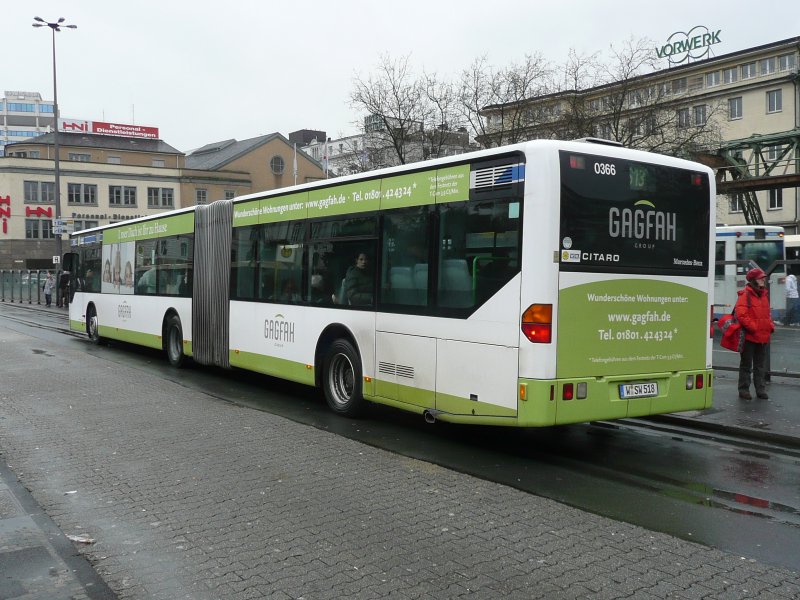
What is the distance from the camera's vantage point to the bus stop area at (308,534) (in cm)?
438

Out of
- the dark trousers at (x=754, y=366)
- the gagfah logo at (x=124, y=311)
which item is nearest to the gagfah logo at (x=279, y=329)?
the dark trousers at (x=754, y=366)

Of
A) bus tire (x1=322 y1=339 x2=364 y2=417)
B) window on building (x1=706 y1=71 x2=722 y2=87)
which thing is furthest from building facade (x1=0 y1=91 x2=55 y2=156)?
bus tire (x1=322 y1=339 x2=364 y2=417)

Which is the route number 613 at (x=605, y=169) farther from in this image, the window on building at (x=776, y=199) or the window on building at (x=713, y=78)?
the window on building at (x=713, y=78)

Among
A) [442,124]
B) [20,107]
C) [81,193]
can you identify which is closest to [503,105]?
[442,124]

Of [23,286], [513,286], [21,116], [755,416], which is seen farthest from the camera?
[21,116]

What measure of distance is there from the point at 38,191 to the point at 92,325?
203 ft

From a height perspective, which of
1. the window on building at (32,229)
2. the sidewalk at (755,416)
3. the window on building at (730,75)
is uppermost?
the window on building at (730,75)

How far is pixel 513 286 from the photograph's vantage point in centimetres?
714

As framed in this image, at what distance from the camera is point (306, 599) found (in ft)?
13.7

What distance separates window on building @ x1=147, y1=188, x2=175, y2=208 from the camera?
80.6 metres

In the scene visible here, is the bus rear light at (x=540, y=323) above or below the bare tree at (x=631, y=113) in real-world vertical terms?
→ below

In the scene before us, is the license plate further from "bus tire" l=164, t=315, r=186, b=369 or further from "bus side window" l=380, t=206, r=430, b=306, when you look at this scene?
"bus tire" l=164, t=315, r=186, b=369

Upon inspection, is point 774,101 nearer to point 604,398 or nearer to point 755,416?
point 755,416

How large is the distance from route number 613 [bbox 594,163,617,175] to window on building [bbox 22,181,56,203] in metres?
74.8
